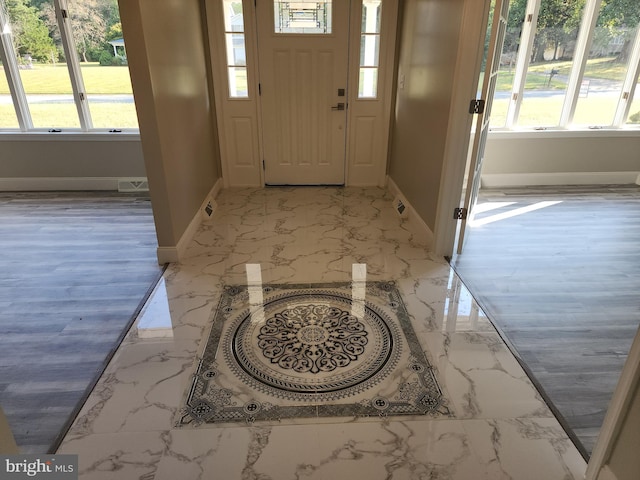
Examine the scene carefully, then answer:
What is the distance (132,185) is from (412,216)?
10.1ft

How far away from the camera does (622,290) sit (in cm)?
288

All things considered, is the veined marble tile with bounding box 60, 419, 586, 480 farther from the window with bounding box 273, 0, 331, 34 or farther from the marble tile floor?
the window with bounding box 273, 0, 331, 34

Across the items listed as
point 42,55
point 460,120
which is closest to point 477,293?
point 460,120

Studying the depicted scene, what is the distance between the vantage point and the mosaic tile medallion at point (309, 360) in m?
1.93

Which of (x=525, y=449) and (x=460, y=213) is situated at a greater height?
(x=460, y=213)

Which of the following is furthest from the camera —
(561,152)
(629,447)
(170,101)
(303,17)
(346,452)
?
(561,152)

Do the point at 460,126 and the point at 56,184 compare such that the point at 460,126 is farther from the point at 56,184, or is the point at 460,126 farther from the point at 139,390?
the point at 56,184

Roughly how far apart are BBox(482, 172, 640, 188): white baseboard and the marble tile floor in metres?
2.31

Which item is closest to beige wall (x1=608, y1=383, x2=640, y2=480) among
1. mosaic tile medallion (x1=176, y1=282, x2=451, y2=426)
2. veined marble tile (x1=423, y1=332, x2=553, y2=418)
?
veined marble tile (x1=423, y1=332, x2=553, y2=418)

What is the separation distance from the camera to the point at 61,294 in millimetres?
2809

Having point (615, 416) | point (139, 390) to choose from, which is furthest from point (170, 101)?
point (615, 416)

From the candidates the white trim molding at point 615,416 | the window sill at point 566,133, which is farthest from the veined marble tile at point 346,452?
the window sill at point 566,133

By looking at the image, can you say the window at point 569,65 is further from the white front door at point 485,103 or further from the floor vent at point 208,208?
the floor vent at point 208,208

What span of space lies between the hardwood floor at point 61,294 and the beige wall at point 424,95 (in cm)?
224
